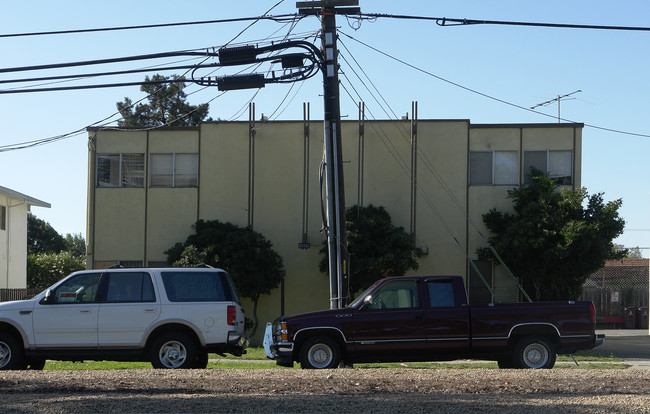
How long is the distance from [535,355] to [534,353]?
0.04 meters

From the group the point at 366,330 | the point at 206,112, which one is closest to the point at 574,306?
the point at 366,330

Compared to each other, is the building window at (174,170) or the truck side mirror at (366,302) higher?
the building window at (174,170)

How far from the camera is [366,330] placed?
48.0ft

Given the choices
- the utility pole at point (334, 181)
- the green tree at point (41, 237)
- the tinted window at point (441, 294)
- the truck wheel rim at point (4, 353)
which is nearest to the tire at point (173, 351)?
the truck wheel rim at point (4, 353)

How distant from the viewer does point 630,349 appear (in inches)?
948

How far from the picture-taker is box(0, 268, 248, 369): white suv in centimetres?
1447

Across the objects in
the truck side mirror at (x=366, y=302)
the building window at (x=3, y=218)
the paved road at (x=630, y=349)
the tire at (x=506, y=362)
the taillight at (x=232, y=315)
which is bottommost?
the paved road at (x=630, y=349)

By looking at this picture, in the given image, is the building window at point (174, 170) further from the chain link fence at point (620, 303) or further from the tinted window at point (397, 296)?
the chain link fence at point (620, 303)

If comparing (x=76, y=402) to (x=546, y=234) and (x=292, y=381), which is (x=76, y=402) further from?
(x=546, y=234)

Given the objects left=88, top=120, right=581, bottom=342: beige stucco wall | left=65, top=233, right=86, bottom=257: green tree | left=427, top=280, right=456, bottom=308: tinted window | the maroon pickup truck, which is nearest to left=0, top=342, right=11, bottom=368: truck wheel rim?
the maroon pickup truck

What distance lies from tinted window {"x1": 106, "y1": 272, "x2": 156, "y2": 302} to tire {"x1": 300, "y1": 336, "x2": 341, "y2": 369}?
2889 millimetres

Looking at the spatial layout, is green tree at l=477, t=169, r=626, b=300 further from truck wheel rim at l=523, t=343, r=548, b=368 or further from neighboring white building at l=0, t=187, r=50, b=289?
neighboring white building at l=0, t=187, r=50, b=289

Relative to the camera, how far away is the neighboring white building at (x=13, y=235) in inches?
1526

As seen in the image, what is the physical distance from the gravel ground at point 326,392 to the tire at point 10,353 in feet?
3.33
